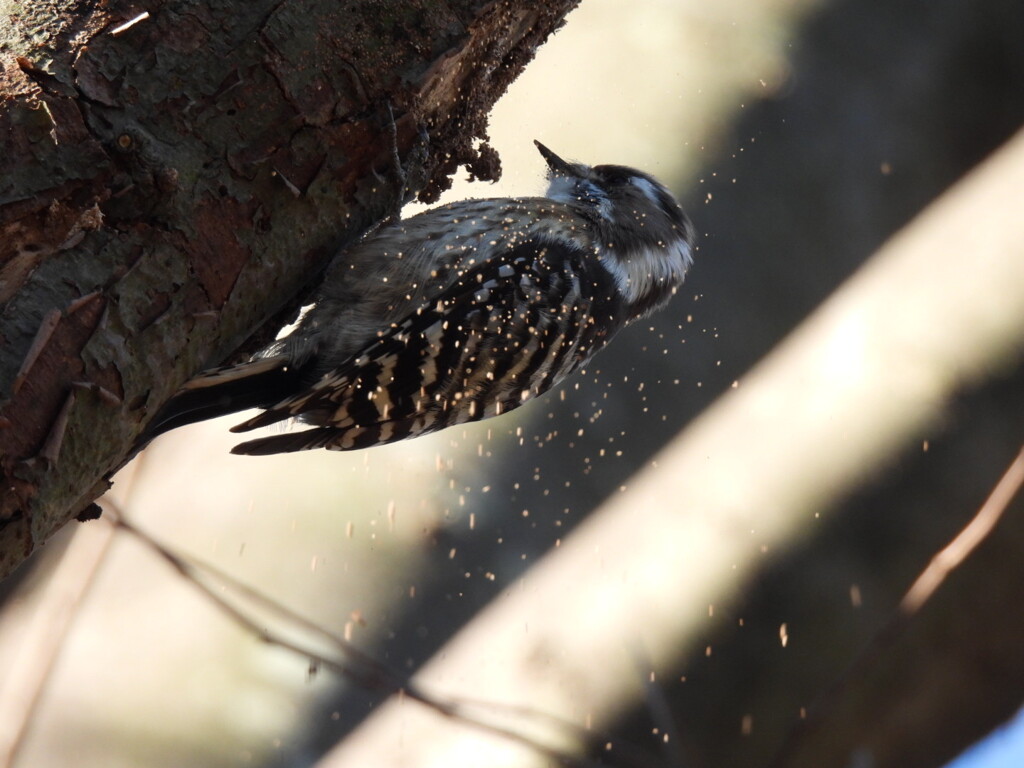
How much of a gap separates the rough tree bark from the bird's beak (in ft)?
3.47

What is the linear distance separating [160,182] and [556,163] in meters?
1.68

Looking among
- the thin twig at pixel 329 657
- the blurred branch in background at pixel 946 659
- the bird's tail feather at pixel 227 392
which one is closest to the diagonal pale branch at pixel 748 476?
the thin twig at pixel 329 657

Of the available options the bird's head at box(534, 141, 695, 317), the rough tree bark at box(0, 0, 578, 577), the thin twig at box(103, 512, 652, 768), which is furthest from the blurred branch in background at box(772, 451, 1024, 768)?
the rough tree bark at box(0, 0, 578, 577)

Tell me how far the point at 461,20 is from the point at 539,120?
127cm

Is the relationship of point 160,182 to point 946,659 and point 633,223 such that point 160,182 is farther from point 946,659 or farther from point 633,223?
point 946,659

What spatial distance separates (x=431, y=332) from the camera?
89.3 inches

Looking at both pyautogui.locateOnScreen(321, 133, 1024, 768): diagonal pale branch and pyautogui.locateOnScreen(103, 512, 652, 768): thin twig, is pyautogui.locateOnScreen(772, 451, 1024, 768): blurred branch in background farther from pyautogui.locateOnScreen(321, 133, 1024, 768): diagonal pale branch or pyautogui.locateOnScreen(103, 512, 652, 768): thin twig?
pyautogui.locateOnScreen(103, 512, 652, 768): thin twig

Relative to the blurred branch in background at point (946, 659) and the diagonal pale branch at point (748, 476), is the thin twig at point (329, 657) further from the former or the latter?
the blurred branch in background at point (946, 659)

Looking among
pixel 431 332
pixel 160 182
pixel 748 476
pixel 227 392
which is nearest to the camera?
pixel 160 182

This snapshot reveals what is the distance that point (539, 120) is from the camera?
3027 millimetres

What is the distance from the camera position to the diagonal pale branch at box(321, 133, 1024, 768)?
3.03m

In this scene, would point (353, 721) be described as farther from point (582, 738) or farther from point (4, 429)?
point (4, 429)

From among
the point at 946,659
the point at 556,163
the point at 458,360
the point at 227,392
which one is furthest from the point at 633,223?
the point at 946,659

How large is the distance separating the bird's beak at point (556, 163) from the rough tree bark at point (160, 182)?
106 centimetres
